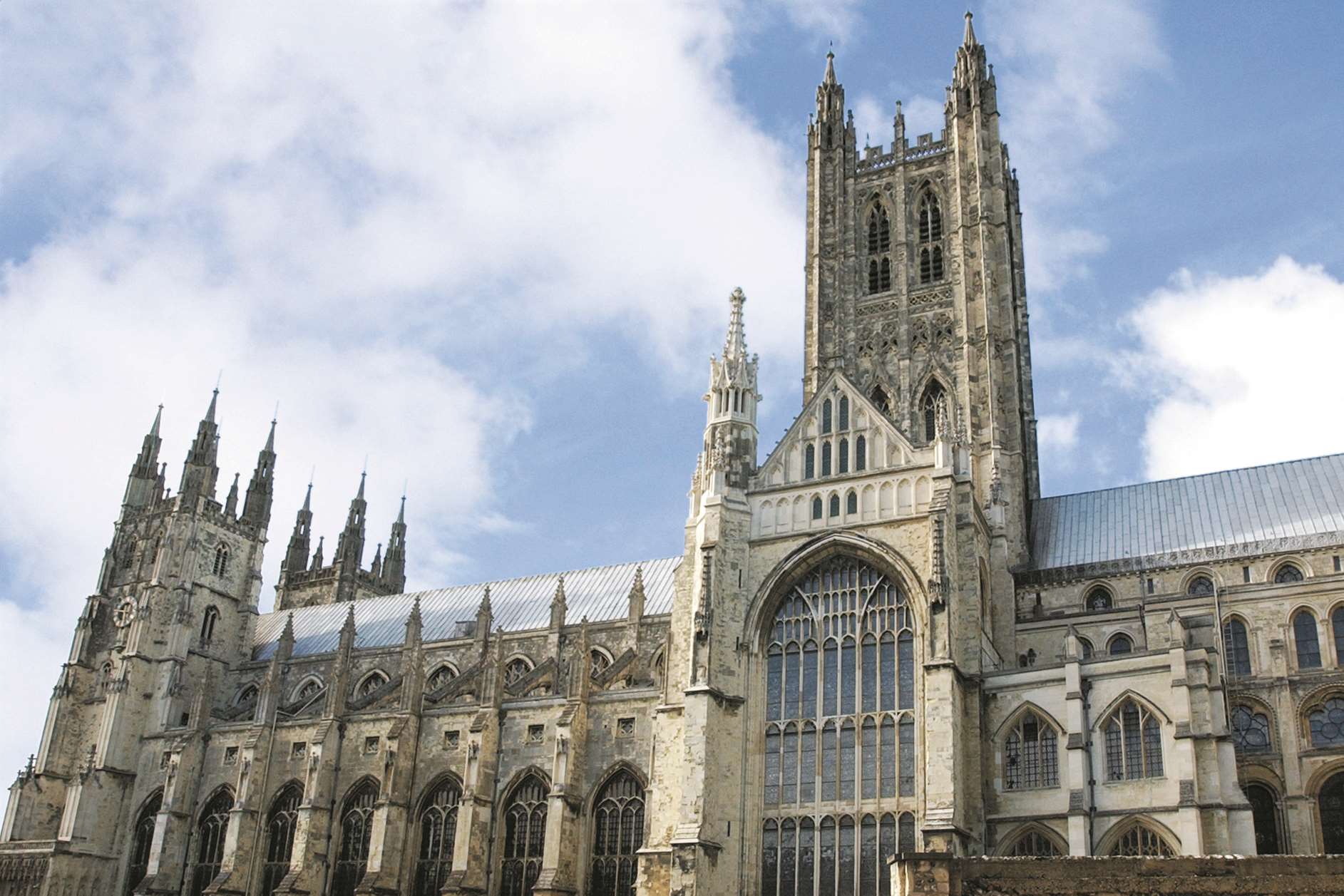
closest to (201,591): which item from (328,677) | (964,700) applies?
(328,677)

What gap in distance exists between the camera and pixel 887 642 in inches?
1486

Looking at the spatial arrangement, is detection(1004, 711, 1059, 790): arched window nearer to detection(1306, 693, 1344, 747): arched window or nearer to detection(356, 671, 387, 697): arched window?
detection(1306, 693, 1344, 747): arched window


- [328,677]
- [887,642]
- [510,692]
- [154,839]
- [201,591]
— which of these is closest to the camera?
[887,642]

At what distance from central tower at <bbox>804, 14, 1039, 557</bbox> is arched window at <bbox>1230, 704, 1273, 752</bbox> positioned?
32.4 feet

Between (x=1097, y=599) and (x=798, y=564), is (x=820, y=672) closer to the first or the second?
(x=798, y=564)

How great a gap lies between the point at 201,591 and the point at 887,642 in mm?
39712

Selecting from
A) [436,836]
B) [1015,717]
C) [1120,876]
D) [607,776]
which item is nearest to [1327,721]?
[1015,717]

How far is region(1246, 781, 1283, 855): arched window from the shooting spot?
3719cm

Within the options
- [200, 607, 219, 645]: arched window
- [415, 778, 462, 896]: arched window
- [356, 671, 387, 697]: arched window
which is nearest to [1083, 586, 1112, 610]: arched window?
[415, 778, 462, 896]: arched window

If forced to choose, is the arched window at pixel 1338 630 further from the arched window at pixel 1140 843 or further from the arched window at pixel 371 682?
the arched window at pixel 371 682

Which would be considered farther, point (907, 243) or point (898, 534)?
point (907, 243)

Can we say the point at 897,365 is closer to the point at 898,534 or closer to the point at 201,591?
the point at 898,534

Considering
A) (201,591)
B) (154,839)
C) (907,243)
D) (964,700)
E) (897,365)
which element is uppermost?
(907,243)

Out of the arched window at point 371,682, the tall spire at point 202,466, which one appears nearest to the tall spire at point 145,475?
the tall spire at point 202,466
